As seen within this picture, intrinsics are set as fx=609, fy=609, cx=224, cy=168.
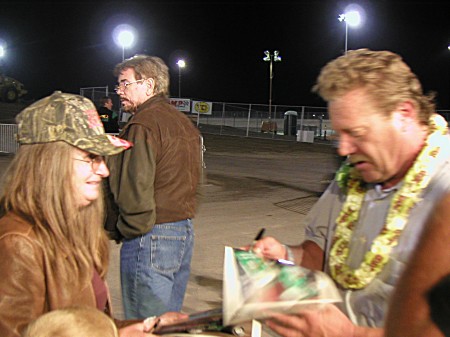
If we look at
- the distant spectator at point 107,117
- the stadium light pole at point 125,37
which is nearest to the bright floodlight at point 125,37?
the stadium light pole at point 125,37

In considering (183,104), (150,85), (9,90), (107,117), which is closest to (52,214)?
(150,85)

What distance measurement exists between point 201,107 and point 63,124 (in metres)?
34.7

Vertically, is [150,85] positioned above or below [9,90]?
above

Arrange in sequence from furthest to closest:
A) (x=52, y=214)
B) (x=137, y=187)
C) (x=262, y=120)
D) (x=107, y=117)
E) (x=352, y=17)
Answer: (x=262, y=120), (x=352, y=17), (x=107, y=117), (x=137, y=187), (x=52, y=214)

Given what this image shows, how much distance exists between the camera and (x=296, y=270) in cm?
201

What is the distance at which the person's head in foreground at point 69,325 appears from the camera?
6.02 feet

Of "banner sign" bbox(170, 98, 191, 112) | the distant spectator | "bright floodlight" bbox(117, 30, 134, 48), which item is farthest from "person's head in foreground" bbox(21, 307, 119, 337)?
"banner sign" bbox(170, 98, 191, 112)

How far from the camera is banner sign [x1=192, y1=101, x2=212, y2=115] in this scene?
120 ft

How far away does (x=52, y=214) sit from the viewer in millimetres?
2131

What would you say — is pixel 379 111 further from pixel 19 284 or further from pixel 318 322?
pixel 19 284

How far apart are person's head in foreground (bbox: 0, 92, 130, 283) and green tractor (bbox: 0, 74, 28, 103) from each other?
44748 mm

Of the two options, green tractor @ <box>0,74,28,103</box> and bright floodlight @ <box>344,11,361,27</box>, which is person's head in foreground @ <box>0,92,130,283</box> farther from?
green tractor @ <box>0,74,28,103</box>

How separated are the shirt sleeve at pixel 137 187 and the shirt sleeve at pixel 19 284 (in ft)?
5.21

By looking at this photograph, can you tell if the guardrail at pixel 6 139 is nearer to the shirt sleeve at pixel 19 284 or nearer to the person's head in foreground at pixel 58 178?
the person's head in foreground at pixel 58 178
